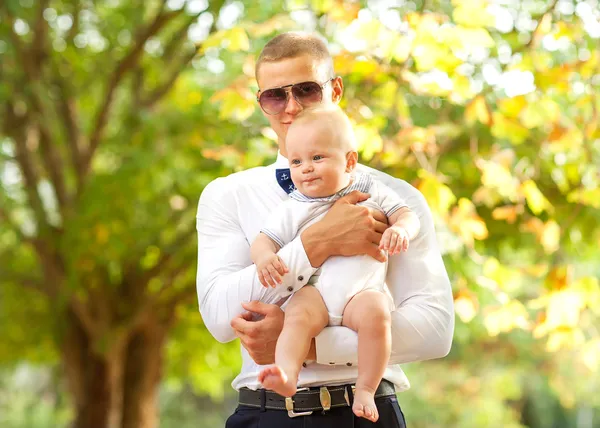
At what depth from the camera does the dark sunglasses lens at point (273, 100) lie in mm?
2574

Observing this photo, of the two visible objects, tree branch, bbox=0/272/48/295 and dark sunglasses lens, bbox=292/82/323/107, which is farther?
tree branch, bbox=0/272/48/295

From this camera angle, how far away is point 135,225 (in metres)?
8.03

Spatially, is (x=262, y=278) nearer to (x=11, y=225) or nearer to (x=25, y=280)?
(x=11, y=225)

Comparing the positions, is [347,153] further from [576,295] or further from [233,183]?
[576,295]

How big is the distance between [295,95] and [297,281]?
584mm

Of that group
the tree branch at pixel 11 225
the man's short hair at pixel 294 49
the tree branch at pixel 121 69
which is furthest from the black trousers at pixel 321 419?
the tree branch at pixel 11 225

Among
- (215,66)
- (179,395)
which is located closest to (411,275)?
(215,66)

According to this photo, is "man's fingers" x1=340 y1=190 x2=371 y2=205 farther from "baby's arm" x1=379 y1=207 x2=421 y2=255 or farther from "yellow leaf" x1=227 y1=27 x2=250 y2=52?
"yellow leaf" x1=227 y1=27 x2=250 y2=52

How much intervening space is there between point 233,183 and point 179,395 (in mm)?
28281

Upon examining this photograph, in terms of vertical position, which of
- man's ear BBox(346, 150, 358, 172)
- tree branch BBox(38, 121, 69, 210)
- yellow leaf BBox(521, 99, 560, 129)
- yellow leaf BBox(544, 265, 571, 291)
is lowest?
yellow leaf BBox(544, 265, 571, 291)

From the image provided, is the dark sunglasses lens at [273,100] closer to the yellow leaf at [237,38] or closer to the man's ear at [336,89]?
the man's ear at [336,89]

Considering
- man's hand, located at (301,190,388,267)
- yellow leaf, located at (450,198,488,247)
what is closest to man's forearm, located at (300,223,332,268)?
man's hand, located at (301,190,388,267)

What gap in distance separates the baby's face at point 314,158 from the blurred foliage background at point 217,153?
2.10 m

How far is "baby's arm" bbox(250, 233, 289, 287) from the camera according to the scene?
7.53 ft
